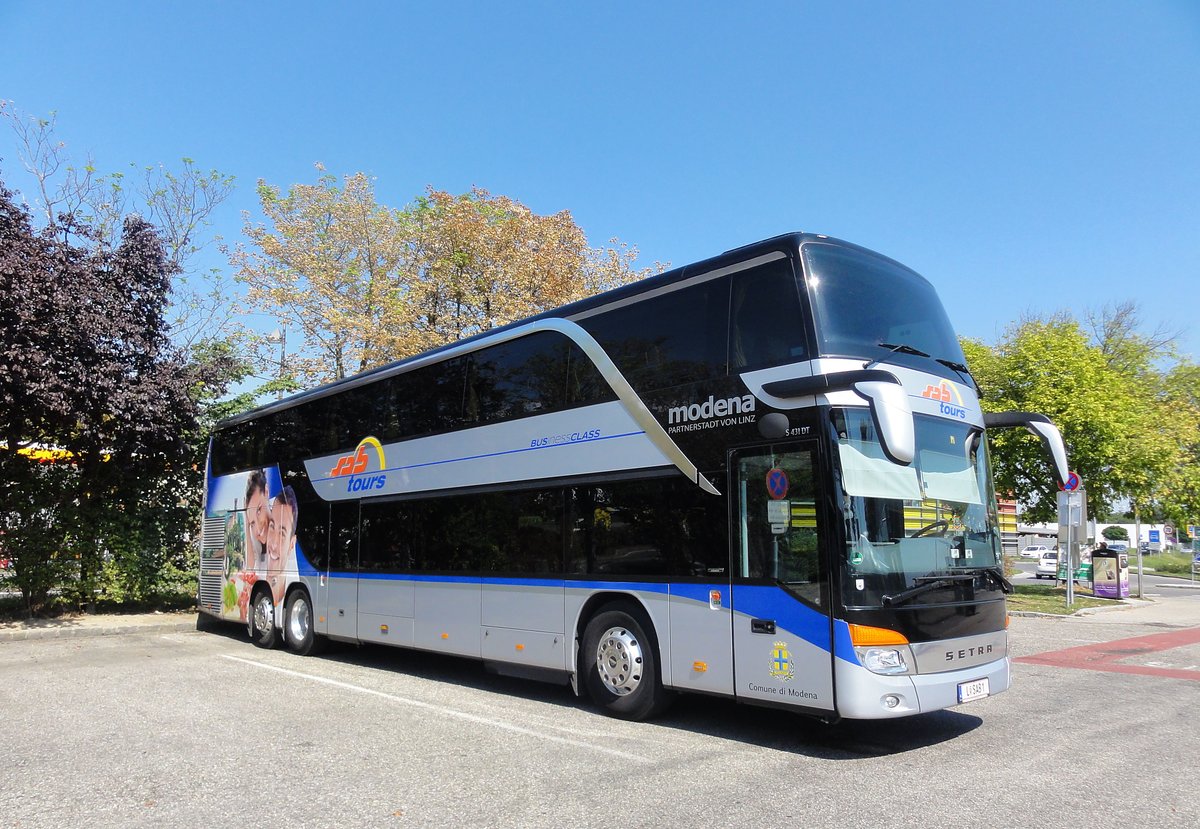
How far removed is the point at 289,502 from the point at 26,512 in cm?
591

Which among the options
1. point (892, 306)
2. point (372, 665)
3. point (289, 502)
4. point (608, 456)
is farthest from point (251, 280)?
point (892, 306)

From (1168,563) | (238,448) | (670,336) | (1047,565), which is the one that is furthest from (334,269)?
(1168,563)

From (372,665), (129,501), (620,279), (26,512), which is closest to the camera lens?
(372,665)

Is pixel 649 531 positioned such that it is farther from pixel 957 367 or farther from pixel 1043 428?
pixel 1043 428

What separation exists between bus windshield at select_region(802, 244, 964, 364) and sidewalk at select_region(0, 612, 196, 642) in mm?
13848

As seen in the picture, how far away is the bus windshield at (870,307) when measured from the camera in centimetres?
680

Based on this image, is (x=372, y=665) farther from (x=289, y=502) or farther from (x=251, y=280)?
(x=251, y=280)

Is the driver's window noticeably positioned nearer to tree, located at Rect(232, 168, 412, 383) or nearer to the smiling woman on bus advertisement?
the smiling woman on bus advertisement

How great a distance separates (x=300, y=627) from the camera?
42.9 ft

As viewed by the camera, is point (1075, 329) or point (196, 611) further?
point (1075, 329)

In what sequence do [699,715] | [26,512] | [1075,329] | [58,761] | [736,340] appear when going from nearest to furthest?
[58,761], [736,340], [699,715], [26,512], [1075,329]

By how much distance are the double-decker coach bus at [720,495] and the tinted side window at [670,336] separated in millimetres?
20

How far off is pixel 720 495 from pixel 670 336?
1626 millimetres

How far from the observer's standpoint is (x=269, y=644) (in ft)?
44.9
